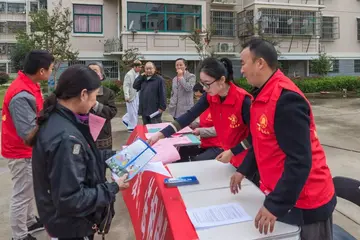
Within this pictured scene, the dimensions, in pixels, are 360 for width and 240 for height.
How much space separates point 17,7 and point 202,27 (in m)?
37.6

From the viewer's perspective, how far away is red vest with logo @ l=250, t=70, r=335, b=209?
56.4 inches

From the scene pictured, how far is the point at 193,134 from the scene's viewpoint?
10.8 ft

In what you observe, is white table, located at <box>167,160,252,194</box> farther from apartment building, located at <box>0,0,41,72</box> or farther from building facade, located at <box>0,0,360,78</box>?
apartment building, located at <box>0,0,41,72</box>

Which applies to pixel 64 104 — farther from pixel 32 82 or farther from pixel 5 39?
pixel 5 39

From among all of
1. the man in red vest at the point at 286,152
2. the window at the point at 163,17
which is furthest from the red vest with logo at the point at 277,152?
the window at the point at 163,17

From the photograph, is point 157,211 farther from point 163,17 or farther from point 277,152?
point 163,17

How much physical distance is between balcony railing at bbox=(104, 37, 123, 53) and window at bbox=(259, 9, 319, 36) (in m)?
7.14

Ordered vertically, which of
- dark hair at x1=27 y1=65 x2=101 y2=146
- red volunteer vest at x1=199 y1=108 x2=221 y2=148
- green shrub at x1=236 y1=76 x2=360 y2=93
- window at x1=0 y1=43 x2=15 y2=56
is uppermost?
window at x1=0 y1=43 x2=15 y2=56

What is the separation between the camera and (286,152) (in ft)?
4.48

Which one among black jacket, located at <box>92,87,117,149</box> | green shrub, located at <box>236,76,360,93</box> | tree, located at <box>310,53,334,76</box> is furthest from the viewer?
tree, located at <box>310,53,334,76</box>

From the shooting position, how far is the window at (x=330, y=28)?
1825cm

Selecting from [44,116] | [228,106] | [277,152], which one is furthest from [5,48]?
[277,152]

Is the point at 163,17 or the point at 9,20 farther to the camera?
the point at 9,20

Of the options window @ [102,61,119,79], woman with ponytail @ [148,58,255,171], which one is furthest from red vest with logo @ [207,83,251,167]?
window @ [102,61,119,79]
